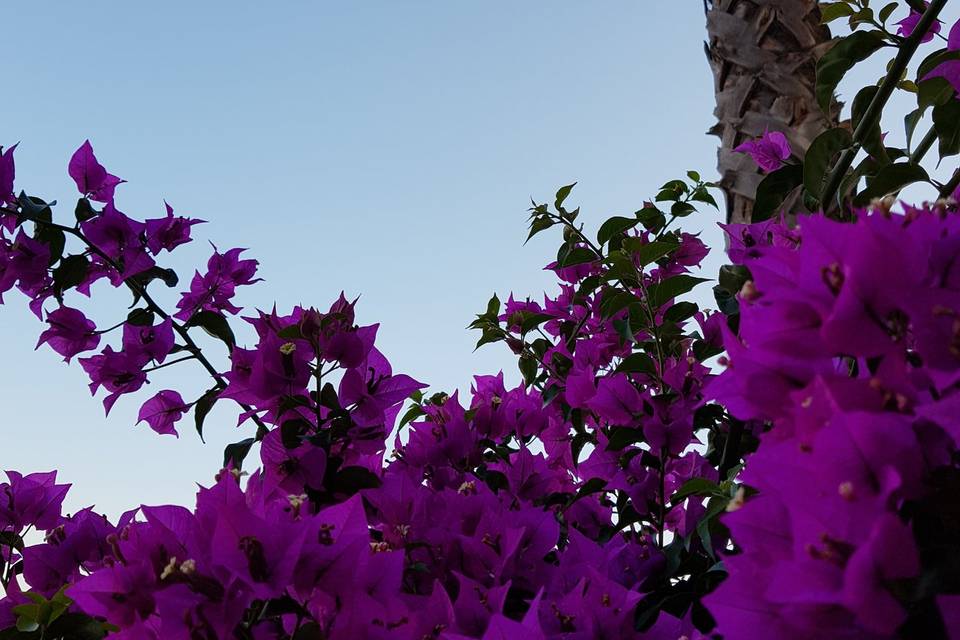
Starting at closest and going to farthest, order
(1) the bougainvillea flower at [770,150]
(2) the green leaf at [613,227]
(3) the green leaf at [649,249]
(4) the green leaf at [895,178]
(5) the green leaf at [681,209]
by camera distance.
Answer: (4) the green leaf at [895,178]
(3) the green leaf at [649,249]
(1) the bougainvillea flower at [770,150]
(2) the green leaf at [613,227]
(5) the green leaf at [681,209]

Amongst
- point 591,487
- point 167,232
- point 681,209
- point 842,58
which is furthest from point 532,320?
point 842,58

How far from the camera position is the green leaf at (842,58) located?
A: 3.47 feet

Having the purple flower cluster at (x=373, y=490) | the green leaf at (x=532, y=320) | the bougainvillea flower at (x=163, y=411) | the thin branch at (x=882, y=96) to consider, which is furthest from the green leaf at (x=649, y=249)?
the bougainvillea flower at (x=163, y=411)

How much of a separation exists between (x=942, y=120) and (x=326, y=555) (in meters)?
0.86

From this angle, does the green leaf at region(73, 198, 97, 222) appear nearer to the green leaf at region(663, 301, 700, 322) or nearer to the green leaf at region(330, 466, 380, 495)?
the green leaf at region(330, 466, 380, 495)

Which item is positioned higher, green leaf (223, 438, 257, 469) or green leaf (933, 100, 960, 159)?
green leaf (933, 100, 960, 159)

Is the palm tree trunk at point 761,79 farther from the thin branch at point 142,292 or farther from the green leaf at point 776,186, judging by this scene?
the thin branch at point 142,292

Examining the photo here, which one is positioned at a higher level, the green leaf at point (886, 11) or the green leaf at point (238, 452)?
the green leaf at point (886, 11)

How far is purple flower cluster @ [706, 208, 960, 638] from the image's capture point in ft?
1.35

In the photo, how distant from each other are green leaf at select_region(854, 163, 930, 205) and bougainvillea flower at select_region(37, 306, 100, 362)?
1297 mm

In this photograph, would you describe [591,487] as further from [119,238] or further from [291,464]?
[119,238]

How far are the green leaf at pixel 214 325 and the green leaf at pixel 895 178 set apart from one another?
96 cm

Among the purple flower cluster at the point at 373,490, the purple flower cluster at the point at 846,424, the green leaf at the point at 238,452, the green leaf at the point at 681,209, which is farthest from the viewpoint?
the green leaf at the point at 681,209

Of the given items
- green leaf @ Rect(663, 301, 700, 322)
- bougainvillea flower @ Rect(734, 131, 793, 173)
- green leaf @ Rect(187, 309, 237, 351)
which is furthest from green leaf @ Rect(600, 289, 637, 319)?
green leaf @ Rect(187, 309, 237, 351)
